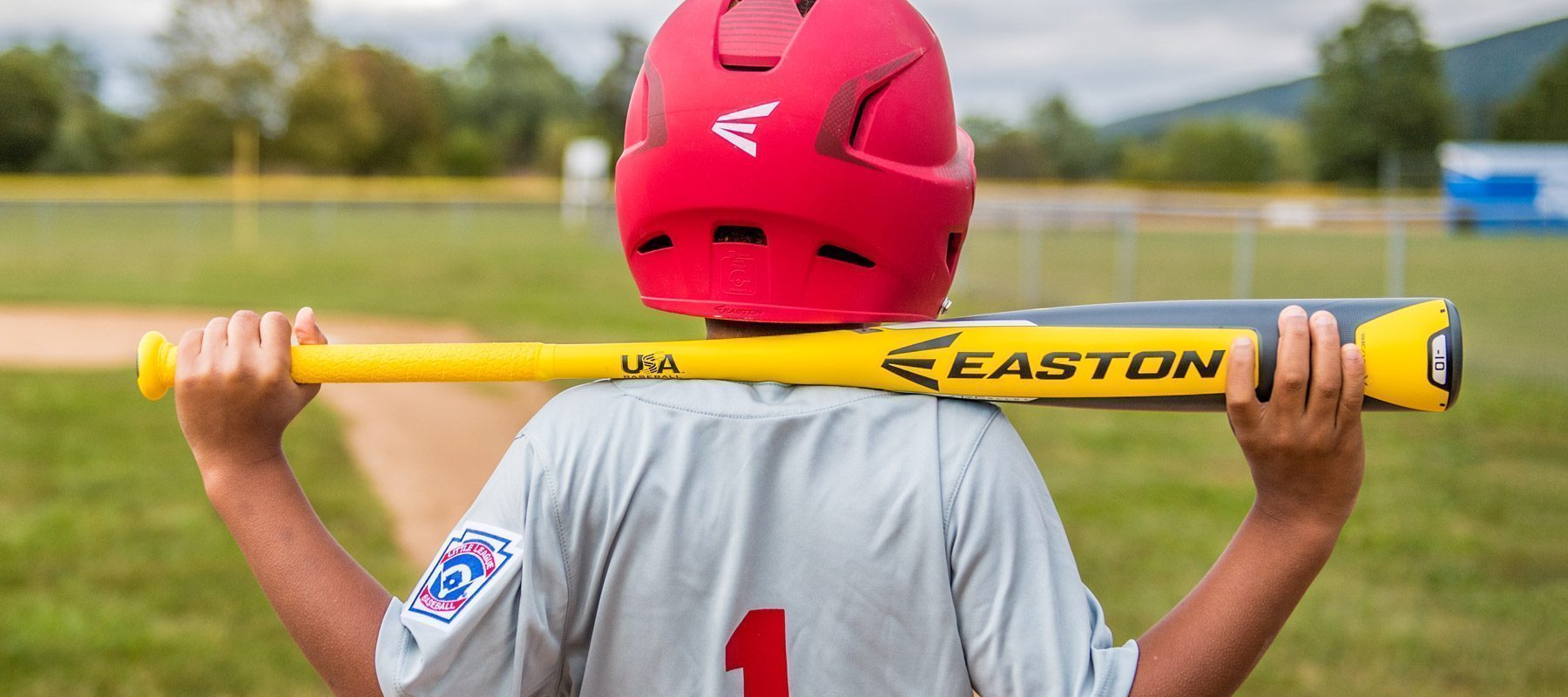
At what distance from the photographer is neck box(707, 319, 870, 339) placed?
134 cm

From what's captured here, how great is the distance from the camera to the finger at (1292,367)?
117 centimetres

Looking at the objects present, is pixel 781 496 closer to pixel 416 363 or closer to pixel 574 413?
pixel 574 413

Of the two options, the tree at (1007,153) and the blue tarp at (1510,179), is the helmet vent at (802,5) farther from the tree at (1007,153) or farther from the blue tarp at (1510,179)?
the tree at (1007,153)

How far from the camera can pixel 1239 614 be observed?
125cm

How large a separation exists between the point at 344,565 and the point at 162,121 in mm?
55310

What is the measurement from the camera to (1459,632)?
14.2 feet

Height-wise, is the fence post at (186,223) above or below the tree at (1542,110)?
below

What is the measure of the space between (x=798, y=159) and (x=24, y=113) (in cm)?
5818

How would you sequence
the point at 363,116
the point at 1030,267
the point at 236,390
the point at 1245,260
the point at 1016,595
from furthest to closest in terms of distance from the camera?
the point at 363,116
the point at 1030,267
the point at 1245,260
the point at 236,390
the point at 1016,595

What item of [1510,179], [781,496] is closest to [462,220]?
[1510,179]

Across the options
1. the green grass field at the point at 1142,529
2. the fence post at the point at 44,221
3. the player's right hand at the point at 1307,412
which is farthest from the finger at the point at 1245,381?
the fence post at the point at 44,221

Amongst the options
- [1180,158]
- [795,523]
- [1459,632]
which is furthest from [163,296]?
[1180,158]

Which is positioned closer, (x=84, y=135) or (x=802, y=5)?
(x=802, y=5)

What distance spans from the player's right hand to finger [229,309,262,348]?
1.05 m
